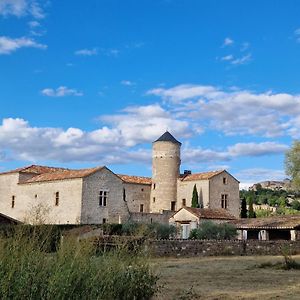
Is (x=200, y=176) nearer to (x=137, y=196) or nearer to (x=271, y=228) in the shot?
(x=137, y=196)

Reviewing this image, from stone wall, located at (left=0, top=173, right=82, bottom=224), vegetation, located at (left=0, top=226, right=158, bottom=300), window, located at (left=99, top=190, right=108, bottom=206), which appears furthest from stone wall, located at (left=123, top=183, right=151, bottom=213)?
vegetation, located at (left=0, top=226, right=158, bottom=300)

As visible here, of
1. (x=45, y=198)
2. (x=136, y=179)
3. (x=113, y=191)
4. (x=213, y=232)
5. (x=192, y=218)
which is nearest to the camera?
(x=213, y=232)

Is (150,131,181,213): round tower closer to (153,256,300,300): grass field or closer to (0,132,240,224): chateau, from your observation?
(0,132,240,224): chateau

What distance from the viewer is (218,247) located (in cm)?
2802

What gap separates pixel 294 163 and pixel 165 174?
17931 millimetres

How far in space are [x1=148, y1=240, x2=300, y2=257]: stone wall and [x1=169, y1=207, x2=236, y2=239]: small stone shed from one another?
13577 millimetres

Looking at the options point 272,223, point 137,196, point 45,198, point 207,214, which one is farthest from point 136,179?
point 272,223

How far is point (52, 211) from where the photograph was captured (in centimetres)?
4981

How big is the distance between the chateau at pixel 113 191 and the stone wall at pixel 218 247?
2087cm

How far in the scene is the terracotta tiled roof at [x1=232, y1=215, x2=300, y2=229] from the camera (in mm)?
36666

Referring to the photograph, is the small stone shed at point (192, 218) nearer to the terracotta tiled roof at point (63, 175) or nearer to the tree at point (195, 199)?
the tree at point (195, 199)

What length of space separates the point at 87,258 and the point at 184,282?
24.8 ft

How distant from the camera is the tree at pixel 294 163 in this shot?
42.7 metres

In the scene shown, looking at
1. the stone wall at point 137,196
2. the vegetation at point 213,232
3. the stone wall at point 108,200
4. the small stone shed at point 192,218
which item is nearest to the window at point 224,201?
the small stone shed at point 192,218
